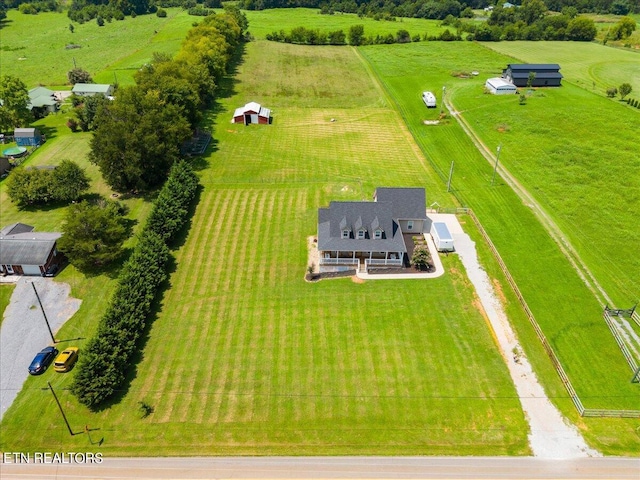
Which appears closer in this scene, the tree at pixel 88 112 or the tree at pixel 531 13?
the tree at pixel 88 112

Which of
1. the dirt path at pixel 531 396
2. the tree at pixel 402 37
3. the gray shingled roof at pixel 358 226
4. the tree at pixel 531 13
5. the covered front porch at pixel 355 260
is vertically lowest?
the dirt path at pixel 531 396

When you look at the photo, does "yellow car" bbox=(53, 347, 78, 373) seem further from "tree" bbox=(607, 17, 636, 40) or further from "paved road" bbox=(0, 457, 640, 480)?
"tree" bbox=(607, 17, 636, 40)

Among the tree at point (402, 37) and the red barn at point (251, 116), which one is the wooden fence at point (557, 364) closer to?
the red barn at point (251, 116)

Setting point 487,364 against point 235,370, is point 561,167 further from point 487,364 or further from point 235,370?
point 235,370

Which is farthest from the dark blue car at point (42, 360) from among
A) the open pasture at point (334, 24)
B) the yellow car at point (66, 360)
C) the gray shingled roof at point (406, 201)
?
the open pasture at point (334, 24)

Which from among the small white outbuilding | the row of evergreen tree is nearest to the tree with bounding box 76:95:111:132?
the row of evergreen tree

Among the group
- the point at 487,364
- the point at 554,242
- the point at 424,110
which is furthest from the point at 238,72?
the point at 487,364

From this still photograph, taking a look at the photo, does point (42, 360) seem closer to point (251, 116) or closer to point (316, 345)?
point (316, 345)
